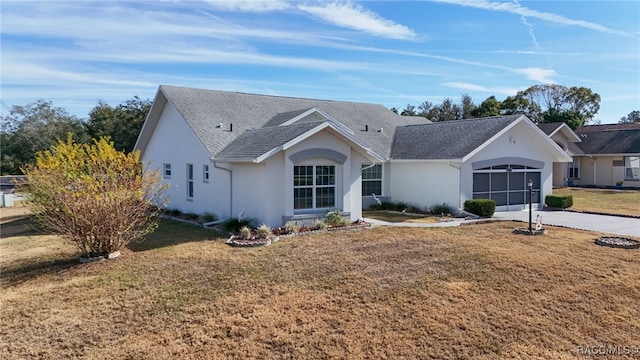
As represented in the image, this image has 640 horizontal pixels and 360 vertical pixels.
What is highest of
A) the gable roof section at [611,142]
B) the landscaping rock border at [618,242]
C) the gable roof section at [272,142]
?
the gable roof section at [611,142]

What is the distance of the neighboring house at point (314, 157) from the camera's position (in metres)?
15.3

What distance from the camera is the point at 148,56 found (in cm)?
2042

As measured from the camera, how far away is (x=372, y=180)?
880 inches

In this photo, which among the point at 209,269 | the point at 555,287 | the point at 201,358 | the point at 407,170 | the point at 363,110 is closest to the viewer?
the point at 201,358

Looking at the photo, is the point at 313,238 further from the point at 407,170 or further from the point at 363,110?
the point at 363,110

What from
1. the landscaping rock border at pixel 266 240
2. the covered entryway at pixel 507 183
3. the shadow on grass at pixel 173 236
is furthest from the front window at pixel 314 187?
the covered entryway at pixel 507 183

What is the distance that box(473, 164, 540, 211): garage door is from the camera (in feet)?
66.5

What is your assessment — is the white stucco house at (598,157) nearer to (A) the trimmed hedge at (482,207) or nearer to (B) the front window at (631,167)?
(B) the front window at (631,167)

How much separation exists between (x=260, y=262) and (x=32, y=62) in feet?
45.7

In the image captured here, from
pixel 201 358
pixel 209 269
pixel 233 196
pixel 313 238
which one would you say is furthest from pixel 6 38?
pixel 201 358

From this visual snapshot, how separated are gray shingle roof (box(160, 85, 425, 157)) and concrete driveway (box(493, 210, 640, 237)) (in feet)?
23.8

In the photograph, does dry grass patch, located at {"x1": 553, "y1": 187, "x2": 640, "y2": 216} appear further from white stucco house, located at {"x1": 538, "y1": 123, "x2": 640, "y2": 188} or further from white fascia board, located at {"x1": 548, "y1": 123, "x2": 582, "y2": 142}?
white stucco house, located at {"x1": 538, "y1": 123, "x2": 640, "y2": 188}

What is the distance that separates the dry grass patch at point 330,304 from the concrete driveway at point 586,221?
13.5 feet

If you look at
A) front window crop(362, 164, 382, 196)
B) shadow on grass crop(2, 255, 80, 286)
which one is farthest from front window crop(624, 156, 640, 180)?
shadow on grass crop(2, 255, 80, 286)
